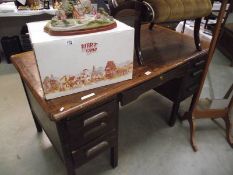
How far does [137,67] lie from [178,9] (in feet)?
1.40

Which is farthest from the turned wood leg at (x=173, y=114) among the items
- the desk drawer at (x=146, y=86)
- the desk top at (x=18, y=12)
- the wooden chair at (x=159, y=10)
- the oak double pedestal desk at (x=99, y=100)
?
the desk top at (x=18, y=12)

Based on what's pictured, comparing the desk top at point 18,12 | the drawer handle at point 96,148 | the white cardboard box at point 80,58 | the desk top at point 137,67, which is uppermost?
the white cardboard box at point 80,58

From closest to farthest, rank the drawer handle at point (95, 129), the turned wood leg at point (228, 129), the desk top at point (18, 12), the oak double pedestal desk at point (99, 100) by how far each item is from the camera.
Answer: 1. the oak double pedestal desk at point (99, 100)
2. the drawer handle at point (95, 129)
3. the turned wood leg at point (228, 129)
4. the desk top at point (18, 12)

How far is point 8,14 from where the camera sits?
7.14 feet

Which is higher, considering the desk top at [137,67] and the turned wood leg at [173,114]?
the desk top at [137,67]

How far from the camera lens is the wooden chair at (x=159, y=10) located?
1048mm

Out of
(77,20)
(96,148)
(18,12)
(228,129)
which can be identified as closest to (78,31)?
(77,20)

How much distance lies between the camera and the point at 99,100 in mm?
869

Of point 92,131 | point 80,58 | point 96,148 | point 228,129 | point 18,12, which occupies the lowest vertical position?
point 228,129

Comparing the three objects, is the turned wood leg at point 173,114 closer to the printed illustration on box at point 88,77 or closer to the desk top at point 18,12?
the printed illustration on box at point 88,77

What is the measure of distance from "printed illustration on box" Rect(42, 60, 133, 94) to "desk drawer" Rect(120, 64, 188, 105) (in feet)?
0.31

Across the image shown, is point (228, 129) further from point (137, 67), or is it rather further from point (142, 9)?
point (142, 9)

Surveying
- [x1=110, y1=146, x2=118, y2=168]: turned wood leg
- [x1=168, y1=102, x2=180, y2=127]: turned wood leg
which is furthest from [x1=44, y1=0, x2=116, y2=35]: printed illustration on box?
[x1=168, y1=102, x2=180, y2=127]: turned wood leg

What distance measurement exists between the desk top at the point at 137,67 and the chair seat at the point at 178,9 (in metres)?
Result: 0.23
